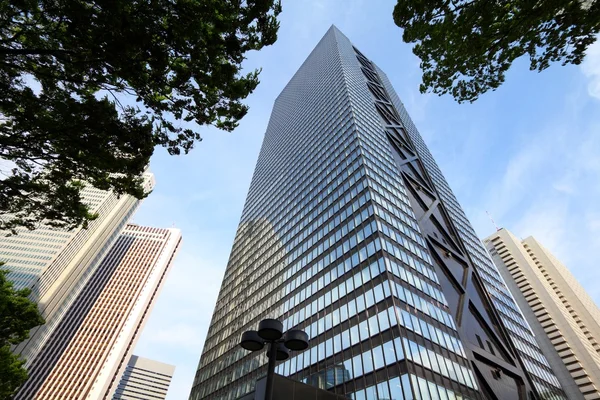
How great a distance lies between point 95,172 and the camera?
37.2 feet

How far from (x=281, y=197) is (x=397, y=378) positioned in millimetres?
44502

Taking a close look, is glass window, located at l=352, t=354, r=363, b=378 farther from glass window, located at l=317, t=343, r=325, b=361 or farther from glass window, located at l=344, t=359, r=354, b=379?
glass window, located at l=317, t=343, r=325, b=361

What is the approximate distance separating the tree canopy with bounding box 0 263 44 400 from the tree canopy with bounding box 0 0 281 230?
12.2 metres

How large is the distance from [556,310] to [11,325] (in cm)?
12808

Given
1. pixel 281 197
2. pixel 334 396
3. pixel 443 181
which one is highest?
pixel 443 181

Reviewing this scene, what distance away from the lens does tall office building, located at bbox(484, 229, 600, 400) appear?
82.8 m

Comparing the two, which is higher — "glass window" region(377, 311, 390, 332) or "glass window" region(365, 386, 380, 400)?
"glass window" region(377, 311, 390, 332)

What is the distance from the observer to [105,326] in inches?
5276

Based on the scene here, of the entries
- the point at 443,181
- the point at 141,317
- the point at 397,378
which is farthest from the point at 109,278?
the point at 397,378

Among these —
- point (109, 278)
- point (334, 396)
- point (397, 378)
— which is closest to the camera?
point (334, 396)

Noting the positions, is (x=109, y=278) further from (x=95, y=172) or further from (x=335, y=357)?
(x=95, y=172)

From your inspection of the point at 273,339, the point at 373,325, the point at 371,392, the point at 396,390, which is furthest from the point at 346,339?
the point at 273,339

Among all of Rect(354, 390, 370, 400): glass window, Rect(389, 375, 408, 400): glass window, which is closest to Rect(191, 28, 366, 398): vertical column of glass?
Rect(354, 390, 370, 400): glass window

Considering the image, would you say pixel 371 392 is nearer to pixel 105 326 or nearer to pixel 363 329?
pixel 363 329
